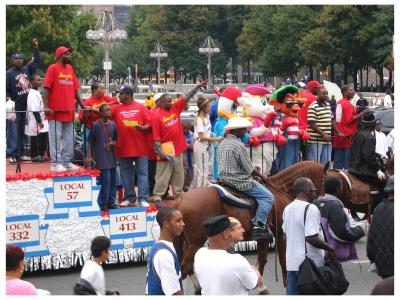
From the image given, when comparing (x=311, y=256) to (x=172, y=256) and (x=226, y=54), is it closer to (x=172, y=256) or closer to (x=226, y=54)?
(x=172, y=256)

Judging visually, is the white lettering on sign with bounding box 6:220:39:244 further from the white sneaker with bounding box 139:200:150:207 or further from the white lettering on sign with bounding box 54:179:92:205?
the white sneaker with bounding box 139:200:150:207

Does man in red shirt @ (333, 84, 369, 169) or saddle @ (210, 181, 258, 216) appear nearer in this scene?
saddle @ (210, 181, 258, 216)

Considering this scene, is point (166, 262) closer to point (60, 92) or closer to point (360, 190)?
point (60, 92)

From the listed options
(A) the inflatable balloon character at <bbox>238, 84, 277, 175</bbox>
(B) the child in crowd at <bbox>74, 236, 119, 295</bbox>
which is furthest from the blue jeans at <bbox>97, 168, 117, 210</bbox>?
(B) the child in crowd at <bbox>74, 236, 119, 295</bbox>

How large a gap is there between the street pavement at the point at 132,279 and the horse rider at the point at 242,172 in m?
0.87

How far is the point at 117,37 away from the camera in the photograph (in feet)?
122

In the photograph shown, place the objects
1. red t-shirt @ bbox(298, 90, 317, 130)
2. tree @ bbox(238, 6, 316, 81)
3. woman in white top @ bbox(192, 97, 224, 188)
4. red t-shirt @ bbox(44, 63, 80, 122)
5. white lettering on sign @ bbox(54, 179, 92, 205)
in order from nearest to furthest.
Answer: white lettering on sign @ bbox(54, 179, 92, 205) < red t-shirt @ bbox(44, 63, 80, 122) < woman in white top @ bbox(192, 97, 224, 188) < red t-shirt @ bbox(298, 90, 317, 130) < tree @ bbox(238, 6, 316, 81)

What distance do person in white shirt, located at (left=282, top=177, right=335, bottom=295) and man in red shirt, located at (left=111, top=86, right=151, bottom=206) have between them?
14.2 feet

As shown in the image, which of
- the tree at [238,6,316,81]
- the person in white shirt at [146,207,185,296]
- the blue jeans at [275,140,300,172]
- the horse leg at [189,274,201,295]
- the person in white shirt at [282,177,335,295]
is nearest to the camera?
the person in white shirt at [146,207,185,296]

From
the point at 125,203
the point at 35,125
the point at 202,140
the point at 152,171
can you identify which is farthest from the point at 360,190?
the point at 35,125

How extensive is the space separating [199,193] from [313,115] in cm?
480

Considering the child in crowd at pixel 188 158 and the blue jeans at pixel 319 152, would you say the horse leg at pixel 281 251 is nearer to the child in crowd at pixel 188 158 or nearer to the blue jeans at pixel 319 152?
the blue jeans at pixel 319 152

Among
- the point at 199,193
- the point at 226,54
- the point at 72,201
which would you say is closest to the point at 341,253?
the point at 199,193

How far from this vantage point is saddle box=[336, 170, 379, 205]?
14.1 metres
